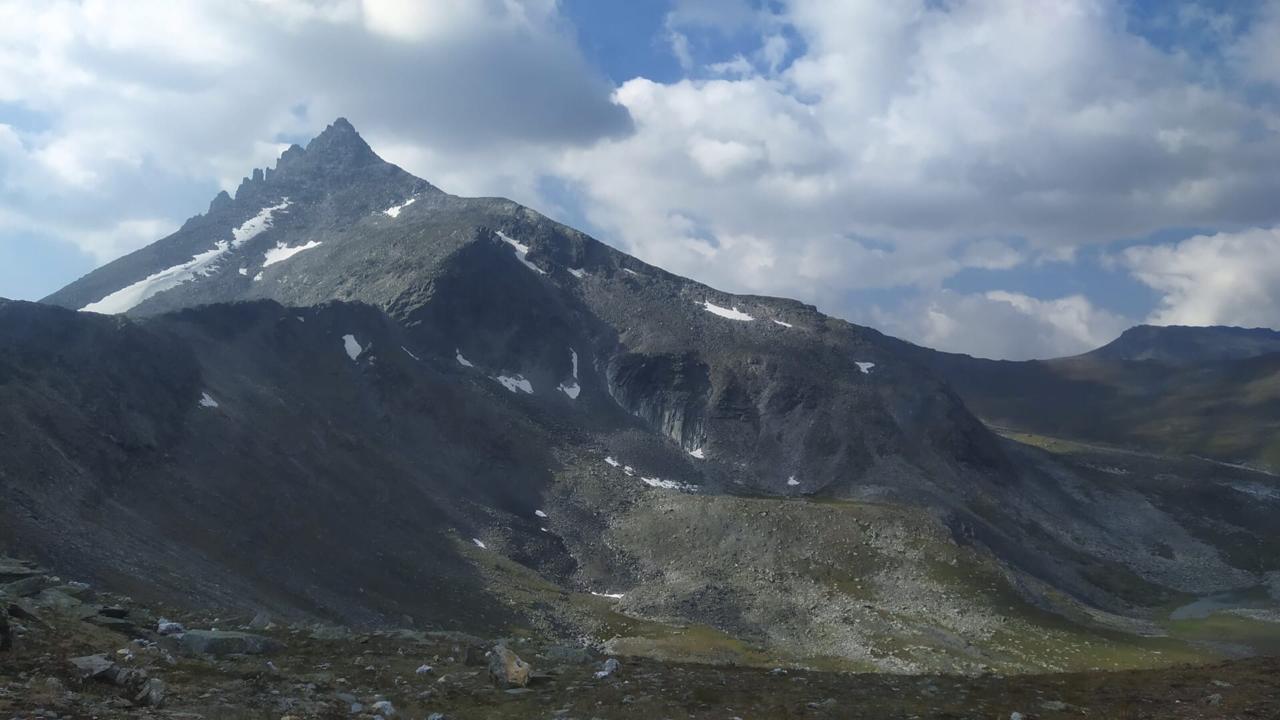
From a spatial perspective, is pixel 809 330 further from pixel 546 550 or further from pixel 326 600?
pixel 326 600

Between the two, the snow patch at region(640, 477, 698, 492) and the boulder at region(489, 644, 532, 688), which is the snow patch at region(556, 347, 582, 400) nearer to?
the snow patch at region(640, 477, 698, 492)

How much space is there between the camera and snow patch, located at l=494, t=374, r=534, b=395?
534ft

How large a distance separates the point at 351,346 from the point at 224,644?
118m

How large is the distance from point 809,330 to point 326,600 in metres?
145

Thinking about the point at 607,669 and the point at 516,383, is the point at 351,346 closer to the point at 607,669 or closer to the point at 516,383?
the point at 516,383

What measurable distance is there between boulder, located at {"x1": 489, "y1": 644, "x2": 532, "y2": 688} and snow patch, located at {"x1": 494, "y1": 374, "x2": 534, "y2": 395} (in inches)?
5365

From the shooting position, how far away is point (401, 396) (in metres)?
131

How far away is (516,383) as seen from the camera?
165m

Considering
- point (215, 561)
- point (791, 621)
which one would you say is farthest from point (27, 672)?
point (791, 621)

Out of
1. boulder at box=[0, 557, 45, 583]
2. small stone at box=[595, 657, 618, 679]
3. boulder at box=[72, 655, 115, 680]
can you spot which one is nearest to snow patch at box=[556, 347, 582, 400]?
boulder at box=[0, 557, 45, 583]

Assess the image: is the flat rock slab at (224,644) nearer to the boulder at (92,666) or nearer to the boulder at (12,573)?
the boulder at (92,666)

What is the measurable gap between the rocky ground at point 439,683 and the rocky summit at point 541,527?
0.49 ft

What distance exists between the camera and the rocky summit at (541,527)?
81.7 feet

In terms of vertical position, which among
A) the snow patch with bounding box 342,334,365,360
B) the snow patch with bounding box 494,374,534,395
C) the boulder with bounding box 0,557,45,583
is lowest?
the boulder with bounding box 0,557,45,583
